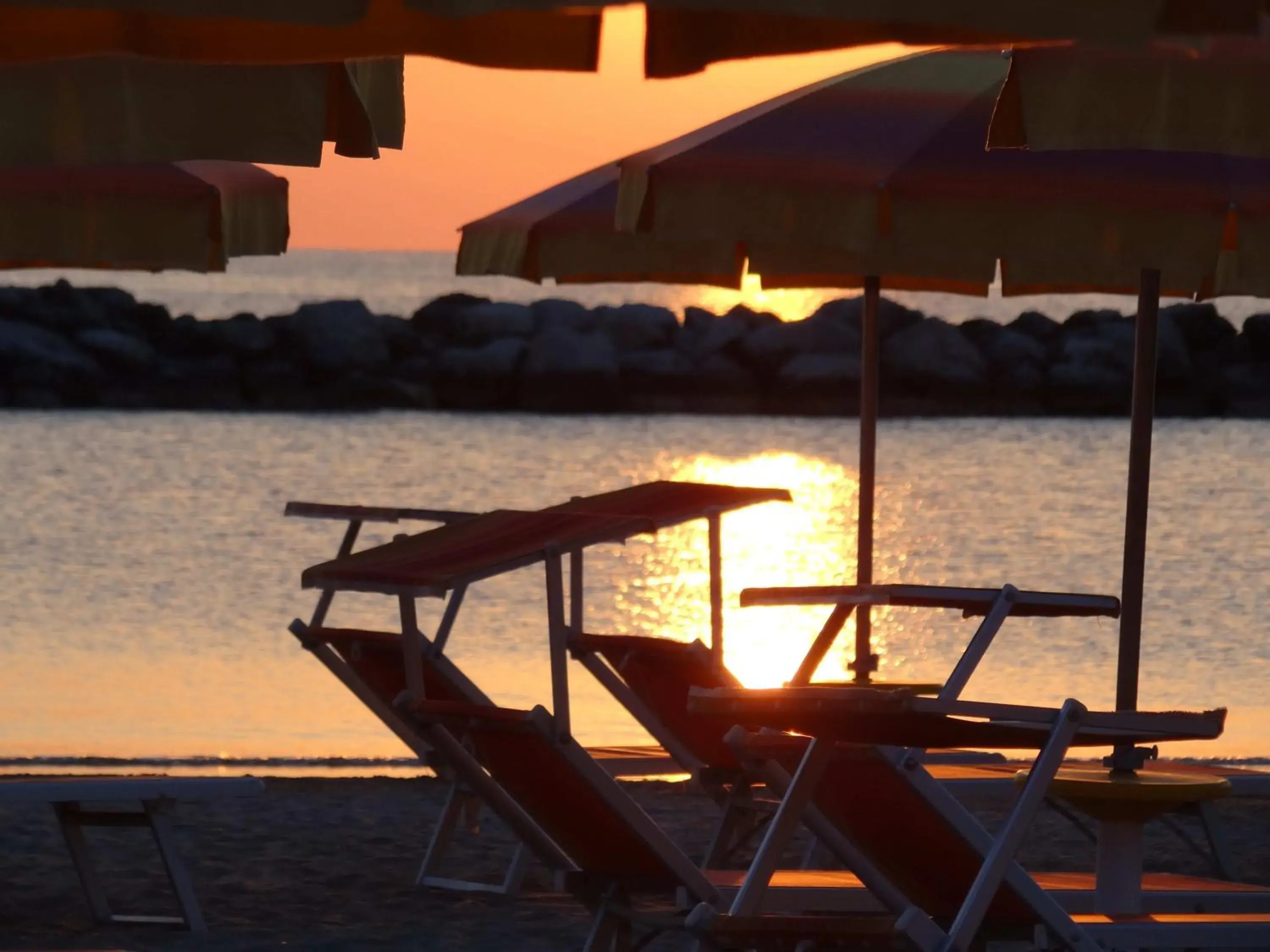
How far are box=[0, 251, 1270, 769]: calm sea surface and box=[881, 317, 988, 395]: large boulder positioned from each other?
6.74 metres

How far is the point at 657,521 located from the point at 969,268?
1781mm

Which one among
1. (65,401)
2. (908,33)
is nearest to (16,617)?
(908,33)

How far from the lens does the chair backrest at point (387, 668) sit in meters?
5.55

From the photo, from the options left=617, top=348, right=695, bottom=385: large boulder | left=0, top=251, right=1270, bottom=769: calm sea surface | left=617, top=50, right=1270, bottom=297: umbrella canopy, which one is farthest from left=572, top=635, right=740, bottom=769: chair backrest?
left=617, top=348, right=695, bottom=385: large boulder

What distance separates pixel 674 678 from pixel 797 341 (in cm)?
4015

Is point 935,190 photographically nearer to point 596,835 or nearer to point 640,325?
point 596,835

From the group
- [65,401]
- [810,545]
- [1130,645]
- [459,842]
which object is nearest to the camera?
[1130,645]

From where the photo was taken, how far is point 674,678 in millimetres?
5457

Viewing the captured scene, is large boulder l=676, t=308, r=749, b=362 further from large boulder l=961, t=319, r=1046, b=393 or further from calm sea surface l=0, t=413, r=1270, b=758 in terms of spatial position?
calm sea surface l=0, t=413, r=1270, b=758

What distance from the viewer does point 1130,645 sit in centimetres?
535

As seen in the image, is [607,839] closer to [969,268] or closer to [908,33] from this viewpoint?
[908,33]

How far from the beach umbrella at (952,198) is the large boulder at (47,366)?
118 feet

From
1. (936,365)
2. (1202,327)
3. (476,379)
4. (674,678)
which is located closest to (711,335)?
(936,365)

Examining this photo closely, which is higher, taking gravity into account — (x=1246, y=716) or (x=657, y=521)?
(x=657, y=521)
